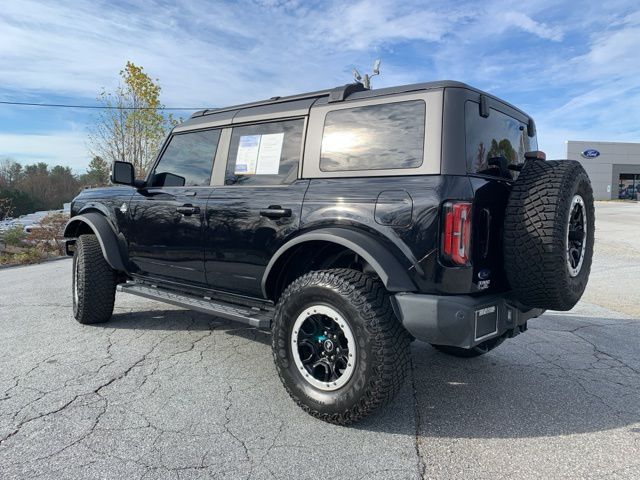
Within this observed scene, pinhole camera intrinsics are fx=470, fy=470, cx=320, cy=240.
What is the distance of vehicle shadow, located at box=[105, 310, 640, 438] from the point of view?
286cm

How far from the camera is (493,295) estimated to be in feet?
9.34

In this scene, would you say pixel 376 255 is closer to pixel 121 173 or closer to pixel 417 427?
pixel 417 427

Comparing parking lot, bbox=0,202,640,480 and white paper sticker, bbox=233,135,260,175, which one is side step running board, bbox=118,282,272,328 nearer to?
parking lot, bbox=0,202,640,480

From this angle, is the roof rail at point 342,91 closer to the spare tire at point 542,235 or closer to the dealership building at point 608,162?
the spare tire at point 542,235

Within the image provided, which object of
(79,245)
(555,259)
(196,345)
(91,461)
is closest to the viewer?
(91,461)

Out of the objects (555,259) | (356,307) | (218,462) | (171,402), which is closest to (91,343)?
(171,402)

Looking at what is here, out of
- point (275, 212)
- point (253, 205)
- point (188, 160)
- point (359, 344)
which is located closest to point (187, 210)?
point (188, 160)

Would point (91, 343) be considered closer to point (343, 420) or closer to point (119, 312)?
point (119, 312)

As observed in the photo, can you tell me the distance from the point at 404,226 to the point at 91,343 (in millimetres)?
3184

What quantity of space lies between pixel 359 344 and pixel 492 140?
1599mm

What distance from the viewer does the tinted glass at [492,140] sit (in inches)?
112

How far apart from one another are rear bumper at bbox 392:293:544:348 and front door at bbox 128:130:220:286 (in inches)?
74.7

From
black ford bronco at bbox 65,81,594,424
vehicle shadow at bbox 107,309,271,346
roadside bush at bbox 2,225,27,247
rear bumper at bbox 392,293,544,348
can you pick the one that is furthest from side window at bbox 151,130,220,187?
roadside bush at bbox 2,225,27,247

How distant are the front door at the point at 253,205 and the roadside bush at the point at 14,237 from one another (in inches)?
453
